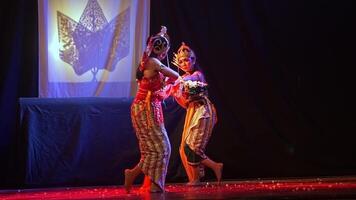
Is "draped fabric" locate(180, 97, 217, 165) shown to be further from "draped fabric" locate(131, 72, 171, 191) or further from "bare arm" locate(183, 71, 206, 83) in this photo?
"draped fabric" locate(131, 72, 171, 191)

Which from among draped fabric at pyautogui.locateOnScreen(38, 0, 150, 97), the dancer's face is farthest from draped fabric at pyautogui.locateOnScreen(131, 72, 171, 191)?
draped fabric at pyautogui.locateOnScreen(38, 0, 150, 97)

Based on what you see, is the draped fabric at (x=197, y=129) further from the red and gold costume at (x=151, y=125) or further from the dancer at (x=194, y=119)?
the red and gold costume at (x=151, y=125)

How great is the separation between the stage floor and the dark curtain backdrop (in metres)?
0.58

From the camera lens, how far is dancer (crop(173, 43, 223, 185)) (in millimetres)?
6176

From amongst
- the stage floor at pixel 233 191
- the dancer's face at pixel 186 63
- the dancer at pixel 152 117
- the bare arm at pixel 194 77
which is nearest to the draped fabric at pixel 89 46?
the dancer's face at pixel 186 63

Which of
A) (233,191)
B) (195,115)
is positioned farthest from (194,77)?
(233,191)

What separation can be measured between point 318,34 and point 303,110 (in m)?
0.90

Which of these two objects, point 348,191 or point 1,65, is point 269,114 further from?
point 1,65

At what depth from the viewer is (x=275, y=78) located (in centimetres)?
741

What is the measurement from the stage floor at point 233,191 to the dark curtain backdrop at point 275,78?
58cm

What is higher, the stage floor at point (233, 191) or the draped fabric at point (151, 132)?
the draped fabric at point (151, 132)

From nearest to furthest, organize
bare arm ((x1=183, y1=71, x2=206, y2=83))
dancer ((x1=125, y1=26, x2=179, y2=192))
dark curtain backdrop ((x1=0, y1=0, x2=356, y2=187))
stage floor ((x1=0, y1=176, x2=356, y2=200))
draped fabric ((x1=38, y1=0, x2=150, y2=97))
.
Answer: stage floor ((x1=0, y1=176, x2=356, y2=200)), dancer ((x1=125, y1=26, x2=179, y2=192)), bare arm ((x1=183, y1=71, x2=206, y2=83)), draped fabric ((x1=38, y1=0, x2=150, y2=97)), dark curtain backdrop ((x1=0, y1=0, x2=356, y2=187))

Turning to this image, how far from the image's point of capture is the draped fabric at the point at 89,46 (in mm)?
6613

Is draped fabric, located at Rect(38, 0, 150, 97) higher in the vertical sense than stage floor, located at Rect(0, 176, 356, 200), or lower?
higher
